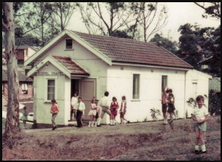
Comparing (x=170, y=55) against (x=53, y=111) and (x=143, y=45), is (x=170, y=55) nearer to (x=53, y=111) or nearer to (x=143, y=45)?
(x=143, y=45)

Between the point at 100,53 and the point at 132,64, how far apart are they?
87.5 inches

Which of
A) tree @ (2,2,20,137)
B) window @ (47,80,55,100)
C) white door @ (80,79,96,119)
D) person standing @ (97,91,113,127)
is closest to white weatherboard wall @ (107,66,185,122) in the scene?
white door @ (80,79,96,119)

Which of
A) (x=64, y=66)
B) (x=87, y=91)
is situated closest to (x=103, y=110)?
(x=87, y=91)

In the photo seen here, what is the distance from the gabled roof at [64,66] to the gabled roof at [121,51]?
1.15m

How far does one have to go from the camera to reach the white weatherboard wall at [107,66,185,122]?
2459cm

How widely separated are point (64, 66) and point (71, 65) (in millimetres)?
1006

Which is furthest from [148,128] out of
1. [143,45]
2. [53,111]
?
[143,45]

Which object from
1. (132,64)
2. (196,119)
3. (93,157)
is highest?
(132,64)

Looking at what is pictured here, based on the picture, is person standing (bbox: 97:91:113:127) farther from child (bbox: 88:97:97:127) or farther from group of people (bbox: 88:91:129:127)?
child (bbox: 88:97:97:127)

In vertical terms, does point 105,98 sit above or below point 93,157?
above

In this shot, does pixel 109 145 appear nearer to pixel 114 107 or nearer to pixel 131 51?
pixel 114 107

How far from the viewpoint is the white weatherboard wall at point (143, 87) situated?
24.6 m

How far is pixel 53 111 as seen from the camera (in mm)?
21750

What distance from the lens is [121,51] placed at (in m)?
26.0
